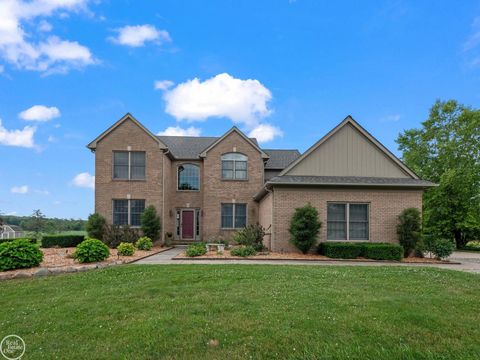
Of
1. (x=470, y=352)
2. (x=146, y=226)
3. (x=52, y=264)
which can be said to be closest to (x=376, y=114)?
(x=146, y=226)

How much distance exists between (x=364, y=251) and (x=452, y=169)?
21.3 m

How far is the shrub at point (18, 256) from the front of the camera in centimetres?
1002

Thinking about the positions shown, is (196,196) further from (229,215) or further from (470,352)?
(470,352)

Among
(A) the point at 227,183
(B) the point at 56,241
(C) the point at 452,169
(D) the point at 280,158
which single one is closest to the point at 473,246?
(C) the point at 452,169

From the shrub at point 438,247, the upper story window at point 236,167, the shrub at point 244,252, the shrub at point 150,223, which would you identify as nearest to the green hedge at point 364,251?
the shrub at point 438,247

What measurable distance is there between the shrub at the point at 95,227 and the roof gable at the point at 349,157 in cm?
1253

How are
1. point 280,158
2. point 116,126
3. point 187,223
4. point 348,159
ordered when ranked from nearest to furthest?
point 348,159
point 116,126
point 187,223
point 280,158

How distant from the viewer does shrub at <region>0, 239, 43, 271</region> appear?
394 inches

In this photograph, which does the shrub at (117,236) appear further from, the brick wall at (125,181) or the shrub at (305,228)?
the shrub at (305,228)

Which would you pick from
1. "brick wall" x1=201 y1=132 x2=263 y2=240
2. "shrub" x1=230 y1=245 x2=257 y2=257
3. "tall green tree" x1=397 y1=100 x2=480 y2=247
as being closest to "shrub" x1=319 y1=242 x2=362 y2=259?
"shrub" x1=230 y1=245 x2=257 y2=257

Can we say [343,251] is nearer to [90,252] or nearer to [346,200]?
[346,200]

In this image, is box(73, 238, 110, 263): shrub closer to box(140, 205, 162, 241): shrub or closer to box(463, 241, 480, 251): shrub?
box(140, 205, 162, 241): shrub

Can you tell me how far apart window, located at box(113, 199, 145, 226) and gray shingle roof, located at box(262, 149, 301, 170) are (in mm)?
9875

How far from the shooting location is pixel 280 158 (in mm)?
26078
